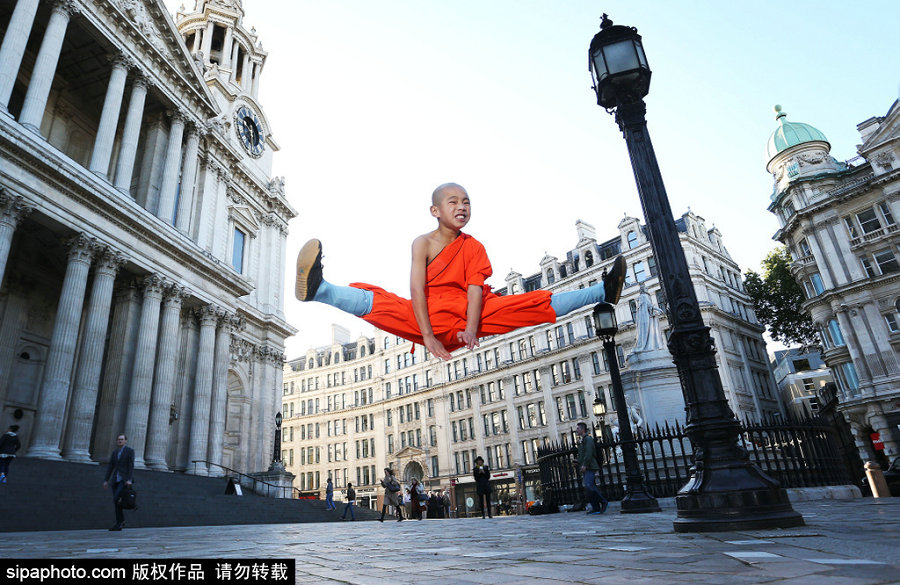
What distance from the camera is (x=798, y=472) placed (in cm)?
1138

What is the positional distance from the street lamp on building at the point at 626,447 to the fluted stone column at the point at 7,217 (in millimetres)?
19034

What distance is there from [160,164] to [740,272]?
56489mm

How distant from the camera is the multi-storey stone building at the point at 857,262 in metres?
34.8

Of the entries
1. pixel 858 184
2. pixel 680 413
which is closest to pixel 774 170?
pixel 858 184

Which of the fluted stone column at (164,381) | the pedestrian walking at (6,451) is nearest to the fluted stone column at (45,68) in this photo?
the fluted stone column at (164,381)

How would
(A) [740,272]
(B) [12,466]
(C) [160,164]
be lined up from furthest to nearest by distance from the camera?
(A) [740,272], (C) [160,164], (B) [12,466]

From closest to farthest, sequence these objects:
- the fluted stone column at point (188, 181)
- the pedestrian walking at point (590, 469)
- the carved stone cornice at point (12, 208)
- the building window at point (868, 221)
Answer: the pedestrian walking at point (590, 469)
the carved stone cornice at point (12, 208)
the fluted stone column at point (188, 181)
the building window at point (868, 221)

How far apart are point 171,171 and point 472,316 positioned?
87.2ft

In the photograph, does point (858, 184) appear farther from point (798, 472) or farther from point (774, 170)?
point (798, 472)

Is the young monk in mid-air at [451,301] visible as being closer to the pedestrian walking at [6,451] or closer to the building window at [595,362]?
the pedestrian walking at [6,451]

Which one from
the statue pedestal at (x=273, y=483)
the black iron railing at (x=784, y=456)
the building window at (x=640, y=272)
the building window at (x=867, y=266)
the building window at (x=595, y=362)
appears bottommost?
the black iron railing at (x=784, y=456)

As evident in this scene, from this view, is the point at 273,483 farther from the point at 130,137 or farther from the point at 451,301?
the point at 451,301

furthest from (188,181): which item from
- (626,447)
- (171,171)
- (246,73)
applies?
(626,447)

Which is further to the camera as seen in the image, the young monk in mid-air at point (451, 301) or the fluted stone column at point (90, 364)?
the fluted stone column at point (90, 364)
